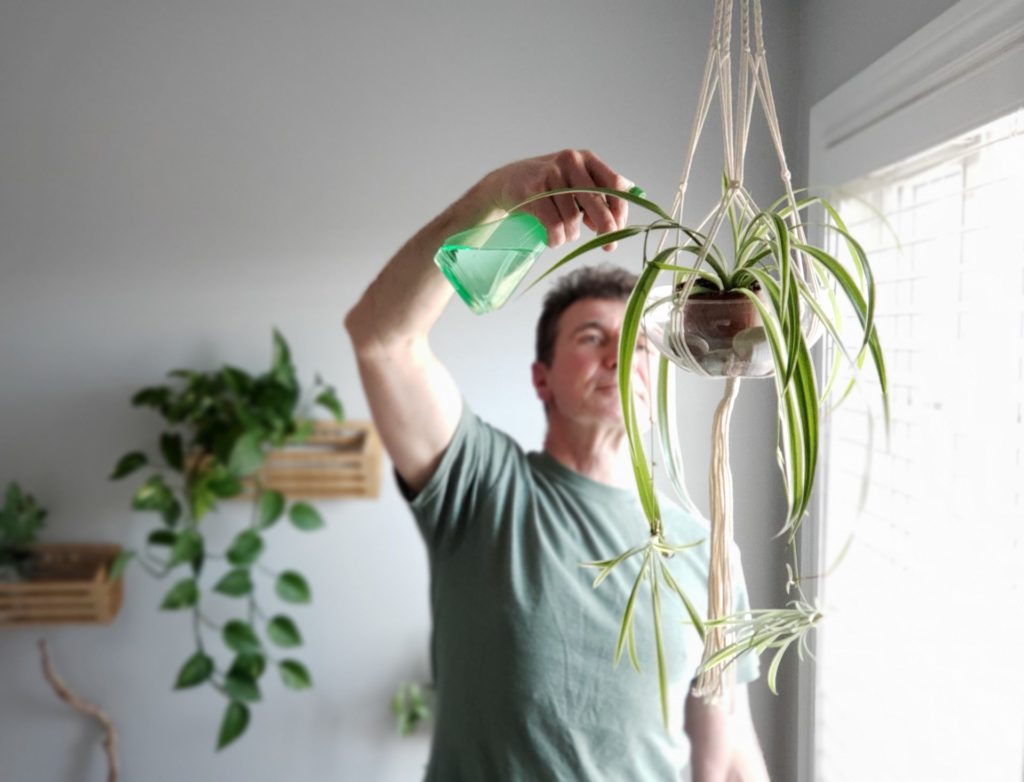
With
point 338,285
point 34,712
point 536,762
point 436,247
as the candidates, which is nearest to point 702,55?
point 436,247

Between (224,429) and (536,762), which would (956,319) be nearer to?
(536,762)

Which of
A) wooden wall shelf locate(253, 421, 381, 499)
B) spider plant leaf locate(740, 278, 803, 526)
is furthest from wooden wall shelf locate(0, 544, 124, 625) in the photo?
spider plant leaf locate(740, 278, 803, 526)

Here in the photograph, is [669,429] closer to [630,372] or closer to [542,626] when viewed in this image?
[630,372]

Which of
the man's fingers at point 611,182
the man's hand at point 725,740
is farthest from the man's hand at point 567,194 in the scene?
the man's hand at point 725,740

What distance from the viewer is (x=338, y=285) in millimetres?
1367

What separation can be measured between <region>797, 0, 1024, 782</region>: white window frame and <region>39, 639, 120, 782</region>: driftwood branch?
42.3 inches

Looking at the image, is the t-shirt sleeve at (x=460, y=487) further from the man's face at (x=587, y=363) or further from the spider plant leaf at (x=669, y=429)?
the spider plant leaf at (x=669, y=429)

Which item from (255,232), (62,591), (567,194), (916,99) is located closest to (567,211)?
(567,194)

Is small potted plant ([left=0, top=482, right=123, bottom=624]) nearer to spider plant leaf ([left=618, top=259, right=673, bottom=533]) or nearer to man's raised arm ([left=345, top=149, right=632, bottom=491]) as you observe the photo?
man's raised arm ([left=345, top=149, right=632, bottom=491])

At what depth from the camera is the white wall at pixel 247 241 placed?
3.11 feet

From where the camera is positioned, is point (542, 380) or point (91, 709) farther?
point (91, 709)

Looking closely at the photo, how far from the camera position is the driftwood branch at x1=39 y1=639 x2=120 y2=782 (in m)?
1.33

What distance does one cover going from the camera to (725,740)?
69 centimetres

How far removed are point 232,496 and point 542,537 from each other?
0.74m
